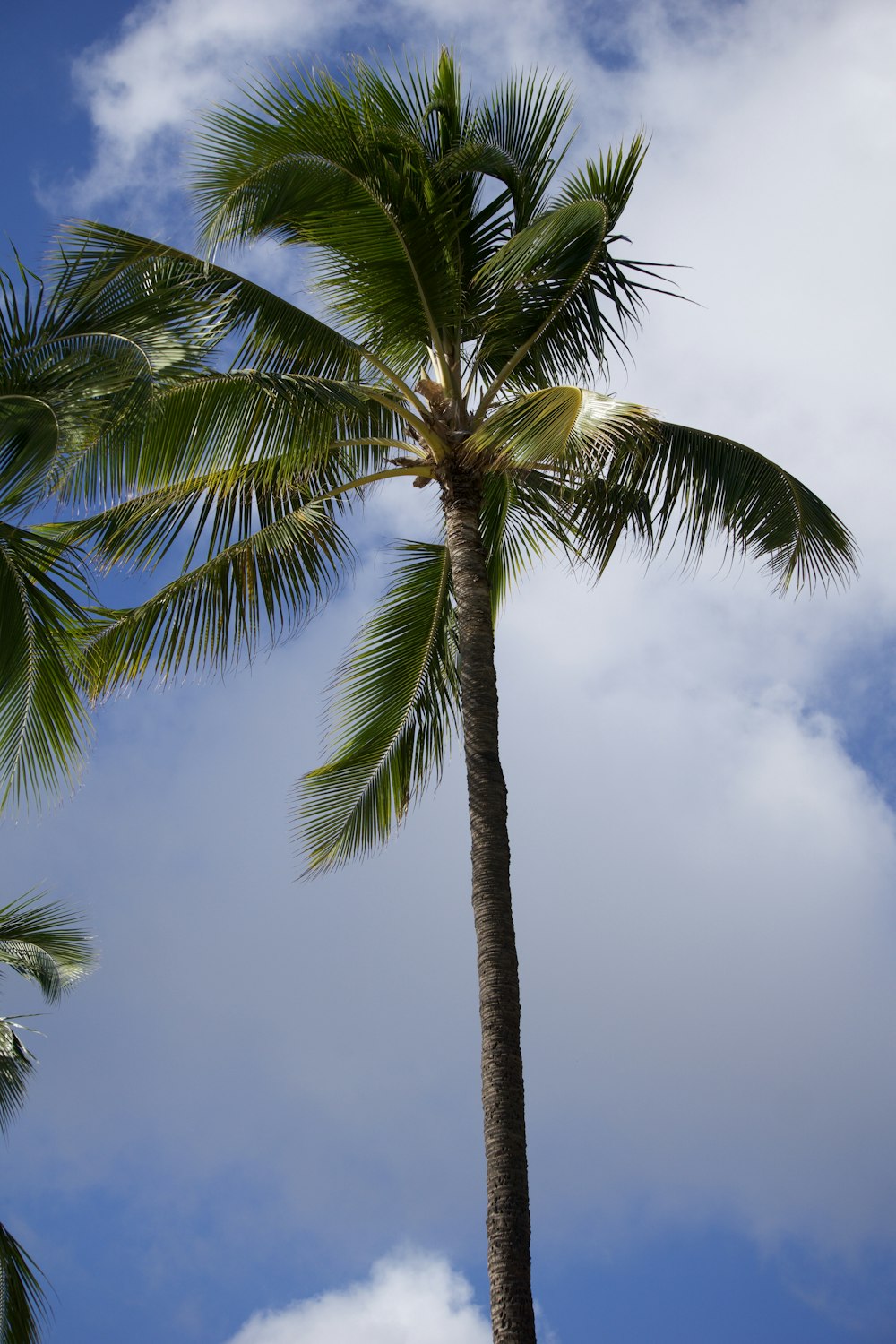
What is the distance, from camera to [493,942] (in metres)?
8.02

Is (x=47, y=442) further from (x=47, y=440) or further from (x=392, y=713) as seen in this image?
(x=392, y=713)

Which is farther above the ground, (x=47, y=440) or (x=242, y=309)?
(x=242, y=309)

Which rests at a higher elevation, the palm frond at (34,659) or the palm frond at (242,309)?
the palm frond at (242,309)

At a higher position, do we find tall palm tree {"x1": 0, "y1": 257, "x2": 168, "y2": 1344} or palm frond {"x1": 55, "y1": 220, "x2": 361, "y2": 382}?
palm frond {"x1": 55, "y1": 220, "x2": 361, "y2": 382}

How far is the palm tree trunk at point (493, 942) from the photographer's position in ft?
23.5

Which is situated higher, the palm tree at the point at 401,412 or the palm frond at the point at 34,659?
the palm tree at the point at 401,412

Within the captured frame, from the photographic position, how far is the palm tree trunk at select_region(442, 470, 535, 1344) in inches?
282

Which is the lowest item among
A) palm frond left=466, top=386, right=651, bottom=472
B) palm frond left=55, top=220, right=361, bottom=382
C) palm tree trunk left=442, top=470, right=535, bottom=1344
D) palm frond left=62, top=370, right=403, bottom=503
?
palm tree trunk left=442, top=470, right=535, bottom=1344

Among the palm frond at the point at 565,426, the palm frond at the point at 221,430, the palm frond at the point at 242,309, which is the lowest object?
the palm frond at the point at 565,426

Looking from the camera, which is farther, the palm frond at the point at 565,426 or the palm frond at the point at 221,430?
the palm frond at the point at 221,430

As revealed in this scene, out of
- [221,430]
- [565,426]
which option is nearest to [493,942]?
[565,426]

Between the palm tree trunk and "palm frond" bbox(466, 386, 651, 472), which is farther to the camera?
"palm frond" bbox(466, 386, 651, 472)

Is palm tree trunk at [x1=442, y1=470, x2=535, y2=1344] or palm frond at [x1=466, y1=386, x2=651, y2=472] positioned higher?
palm frond at [x1=466, y1=386, x2=651, y2=472]

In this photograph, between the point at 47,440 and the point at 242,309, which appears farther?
the point at 242,309
